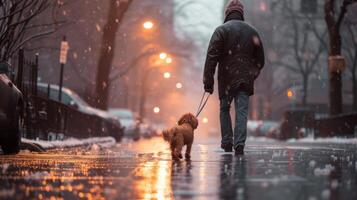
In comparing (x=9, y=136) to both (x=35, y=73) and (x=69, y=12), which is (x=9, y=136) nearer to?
(x=35, y=73)

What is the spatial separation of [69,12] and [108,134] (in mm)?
7245

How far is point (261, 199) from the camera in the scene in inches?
203

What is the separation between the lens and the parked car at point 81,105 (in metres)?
26.3

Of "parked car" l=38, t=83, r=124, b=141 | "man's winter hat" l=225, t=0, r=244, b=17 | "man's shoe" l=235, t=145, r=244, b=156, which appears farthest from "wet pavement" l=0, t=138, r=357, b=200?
"parked car" l=38, t=83, r=124, b=141

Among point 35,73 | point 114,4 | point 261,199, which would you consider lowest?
point 261,199

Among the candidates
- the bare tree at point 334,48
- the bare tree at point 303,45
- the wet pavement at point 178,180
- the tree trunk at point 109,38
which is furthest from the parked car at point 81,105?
the wet pavement at point 178,180

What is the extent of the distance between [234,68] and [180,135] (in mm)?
2023

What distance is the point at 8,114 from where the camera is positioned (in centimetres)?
1052

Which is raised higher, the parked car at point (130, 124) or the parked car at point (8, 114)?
the parked car at point (130, 124)

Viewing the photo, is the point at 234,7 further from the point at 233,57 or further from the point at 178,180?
the point at 178,180

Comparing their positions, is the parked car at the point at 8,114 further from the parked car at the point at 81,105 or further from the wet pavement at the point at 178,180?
the parked car at the point at 81,105

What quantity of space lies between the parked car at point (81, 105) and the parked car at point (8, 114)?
12.9 m

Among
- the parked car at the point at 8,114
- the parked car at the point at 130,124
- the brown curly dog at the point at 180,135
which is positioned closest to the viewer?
A: the brown curly dog at the point at 180,135

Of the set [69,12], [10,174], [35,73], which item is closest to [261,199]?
[10,174]
